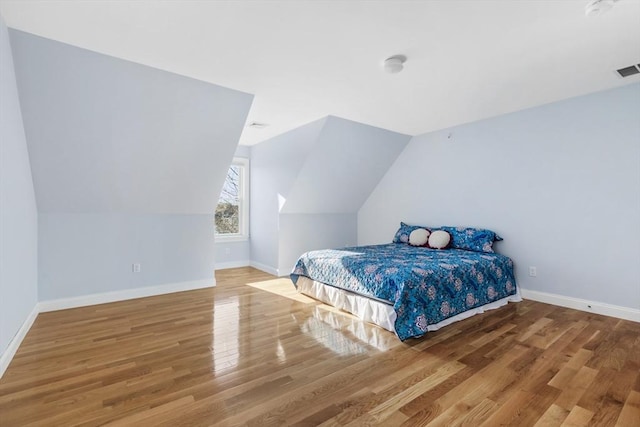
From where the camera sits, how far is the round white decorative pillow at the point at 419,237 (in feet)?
15.2

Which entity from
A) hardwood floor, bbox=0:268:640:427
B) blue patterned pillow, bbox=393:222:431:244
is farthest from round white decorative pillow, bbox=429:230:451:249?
hardwood floor, bbox=0:268:640:427

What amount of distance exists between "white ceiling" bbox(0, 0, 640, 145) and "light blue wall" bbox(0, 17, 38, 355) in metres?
0.50

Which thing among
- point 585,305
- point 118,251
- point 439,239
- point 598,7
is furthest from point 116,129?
point 585,305

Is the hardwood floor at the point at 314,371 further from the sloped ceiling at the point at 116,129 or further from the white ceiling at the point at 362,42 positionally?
the white ceiling at the point at 362,42

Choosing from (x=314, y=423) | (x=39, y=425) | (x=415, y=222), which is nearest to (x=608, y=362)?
(x=314, y=423)

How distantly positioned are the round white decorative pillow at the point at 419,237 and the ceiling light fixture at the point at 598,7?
10.2 feet

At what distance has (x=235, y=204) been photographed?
6.07 meters

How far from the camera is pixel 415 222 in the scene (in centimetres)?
521

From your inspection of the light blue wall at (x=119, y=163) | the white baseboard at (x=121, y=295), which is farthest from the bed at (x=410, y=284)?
the light blue wall at (x=119, y=163)

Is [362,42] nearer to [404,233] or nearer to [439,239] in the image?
[439,239]

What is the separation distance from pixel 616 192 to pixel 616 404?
2.35 metres

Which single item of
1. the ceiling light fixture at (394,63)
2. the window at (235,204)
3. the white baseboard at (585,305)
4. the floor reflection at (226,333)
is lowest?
the floor reflection at (226,333)

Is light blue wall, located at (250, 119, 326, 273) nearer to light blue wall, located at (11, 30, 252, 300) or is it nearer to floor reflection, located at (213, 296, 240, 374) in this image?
light blue wall, located at (11, 30, 252, 300)

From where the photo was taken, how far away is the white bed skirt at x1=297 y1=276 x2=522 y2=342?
2.96 meters
